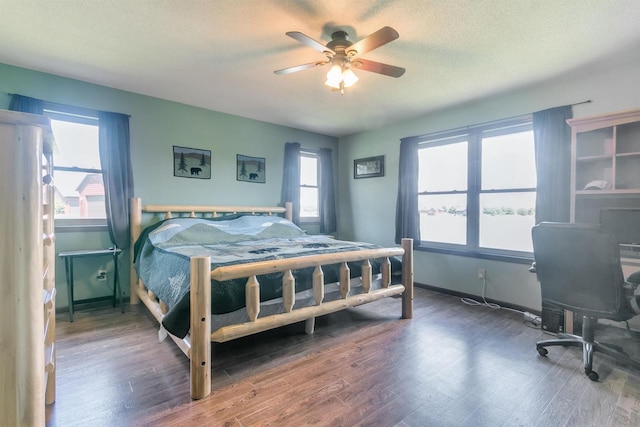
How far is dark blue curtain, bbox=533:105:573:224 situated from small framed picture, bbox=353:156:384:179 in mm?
2083

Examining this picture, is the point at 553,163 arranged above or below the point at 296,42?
below

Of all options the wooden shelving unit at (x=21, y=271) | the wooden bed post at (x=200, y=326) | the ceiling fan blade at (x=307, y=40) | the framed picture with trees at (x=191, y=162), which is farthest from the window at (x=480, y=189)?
the wooden shelving unit at (x=21, y=271)

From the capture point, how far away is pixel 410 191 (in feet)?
13.6

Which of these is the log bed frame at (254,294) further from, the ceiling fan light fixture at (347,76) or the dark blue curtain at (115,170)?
the ceiling fan light fixture at (347,76)

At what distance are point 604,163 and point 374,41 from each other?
247 cm

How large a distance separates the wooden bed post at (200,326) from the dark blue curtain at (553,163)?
319cm

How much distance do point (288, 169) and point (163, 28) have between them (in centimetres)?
264

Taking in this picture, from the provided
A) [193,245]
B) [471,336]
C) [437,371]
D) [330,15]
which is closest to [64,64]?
[193,245]

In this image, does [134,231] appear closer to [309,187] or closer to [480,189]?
[309,187]

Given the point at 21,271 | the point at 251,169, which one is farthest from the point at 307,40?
the point at 251,169

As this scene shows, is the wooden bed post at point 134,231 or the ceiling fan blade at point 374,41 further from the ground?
the ceiling fan blade at point 374,41

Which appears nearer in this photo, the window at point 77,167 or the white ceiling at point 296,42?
the white ceiling at point 296,42

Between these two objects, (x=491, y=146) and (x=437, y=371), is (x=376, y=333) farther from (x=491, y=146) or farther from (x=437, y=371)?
(x=491, y=146)

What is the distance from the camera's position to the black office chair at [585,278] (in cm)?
183
